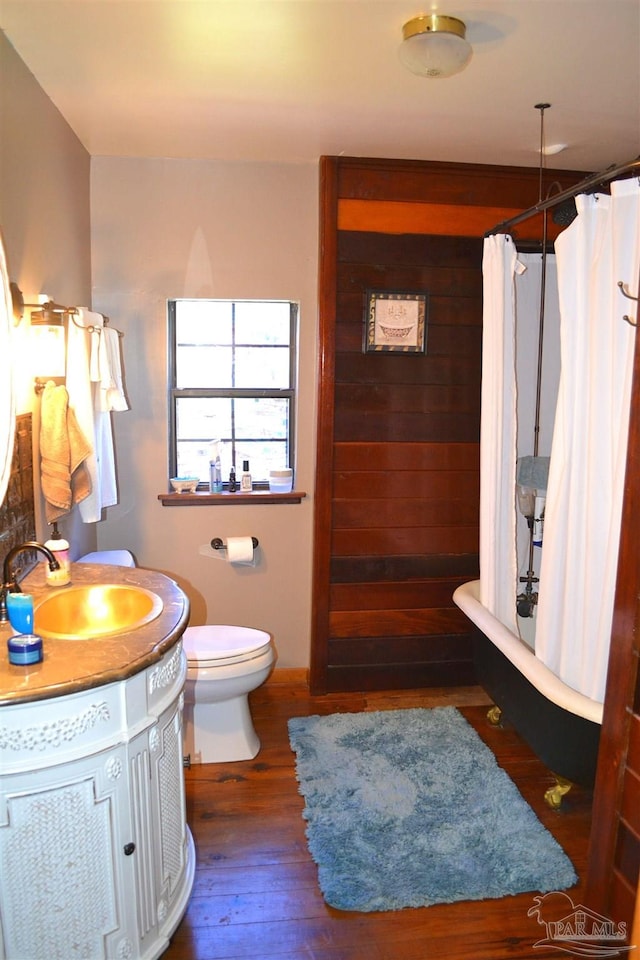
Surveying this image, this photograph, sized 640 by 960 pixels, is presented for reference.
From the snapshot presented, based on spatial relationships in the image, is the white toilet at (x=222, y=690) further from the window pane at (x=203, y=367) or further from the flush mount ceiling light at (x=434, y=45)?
the flush mount ceiling light at (x=434, y=45)

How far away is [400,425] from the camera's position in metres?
3.27

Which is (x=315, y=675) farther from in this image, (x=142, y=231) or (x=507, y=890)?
(x=142, y=231)

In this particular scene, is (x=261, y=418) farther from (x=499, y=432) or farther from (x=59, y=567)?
(x=59, y=567)

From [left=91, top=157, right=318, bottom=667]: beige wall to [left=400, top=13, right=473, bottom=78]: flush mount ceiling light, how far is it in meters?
1.30

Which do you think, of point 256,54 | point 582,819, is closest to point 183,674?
point 582,819

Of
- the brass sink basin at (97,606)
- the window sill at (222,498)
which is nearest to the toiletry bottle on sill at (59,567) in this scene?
the brass sink basin at (97,606)

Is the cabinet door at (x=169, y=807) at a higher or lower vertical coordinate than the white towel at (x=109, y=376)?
lower

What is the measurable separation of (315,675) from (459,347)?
1.72 m

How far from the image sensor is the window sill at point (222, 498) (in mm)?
3266

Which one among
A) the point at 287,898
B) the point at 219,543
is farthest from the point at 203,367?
the point at 287,898

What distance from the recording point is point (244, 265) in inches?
126

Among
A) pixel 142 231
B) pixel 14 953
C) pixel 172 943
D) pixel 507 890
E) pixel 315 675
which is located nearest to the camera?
pixel 14 953

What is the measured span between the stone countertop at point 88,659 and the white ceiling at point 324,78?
1602mm

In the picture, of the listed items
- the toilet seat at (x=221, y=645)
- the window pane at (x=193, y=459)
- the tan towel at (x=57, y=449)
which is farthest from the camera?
the window pane at (x=193, y=459)
